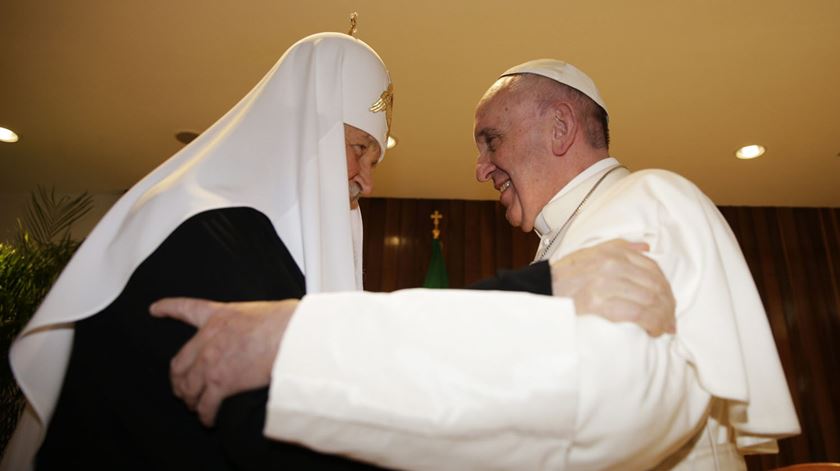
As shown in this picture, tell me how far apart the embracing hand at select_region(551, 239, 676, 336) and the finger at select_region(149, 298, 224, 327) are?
28.1 inches

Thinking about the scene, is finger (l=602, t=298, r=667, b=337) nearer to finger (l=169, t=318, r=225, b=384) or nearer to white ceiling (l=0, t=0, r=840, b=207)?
finger (l=169, t=318, r=225, b=384)

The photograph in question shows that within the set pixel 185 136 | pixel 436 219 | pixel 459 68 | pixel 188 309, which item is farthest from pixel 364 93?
pixel 436 219

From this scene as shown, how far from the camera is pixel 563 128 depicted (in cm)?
246

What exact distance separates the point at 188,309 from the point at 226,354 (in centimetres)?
18

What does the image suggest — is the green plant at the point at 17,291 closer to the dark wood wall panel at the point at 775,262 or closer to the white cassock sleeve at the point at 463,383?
the dark wood wall panel at the point at 775,262

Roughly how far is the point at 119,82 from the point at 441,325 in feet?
16.2

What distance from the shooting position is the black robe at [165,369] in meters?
1.13

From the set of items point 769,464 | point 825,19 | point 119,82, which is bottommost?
point 769,464

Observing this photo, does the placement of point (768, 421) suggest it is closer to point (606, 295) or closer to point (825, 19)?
point (606, 295)

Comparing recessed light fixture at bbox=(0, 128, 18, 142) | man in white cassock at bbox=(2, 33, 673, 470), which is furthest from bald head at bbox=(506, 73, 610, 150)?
recessed light fixture at bbox=(0, 128, 18, 142)

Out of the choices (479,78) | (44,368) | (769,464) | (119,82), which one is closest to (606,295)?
(44,368)

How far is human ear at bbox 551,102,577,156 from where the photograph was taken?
96.0 inches

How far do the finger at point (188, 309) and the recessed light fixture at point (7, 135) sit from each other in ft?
20.2

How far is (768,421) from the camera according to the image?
1255mm
